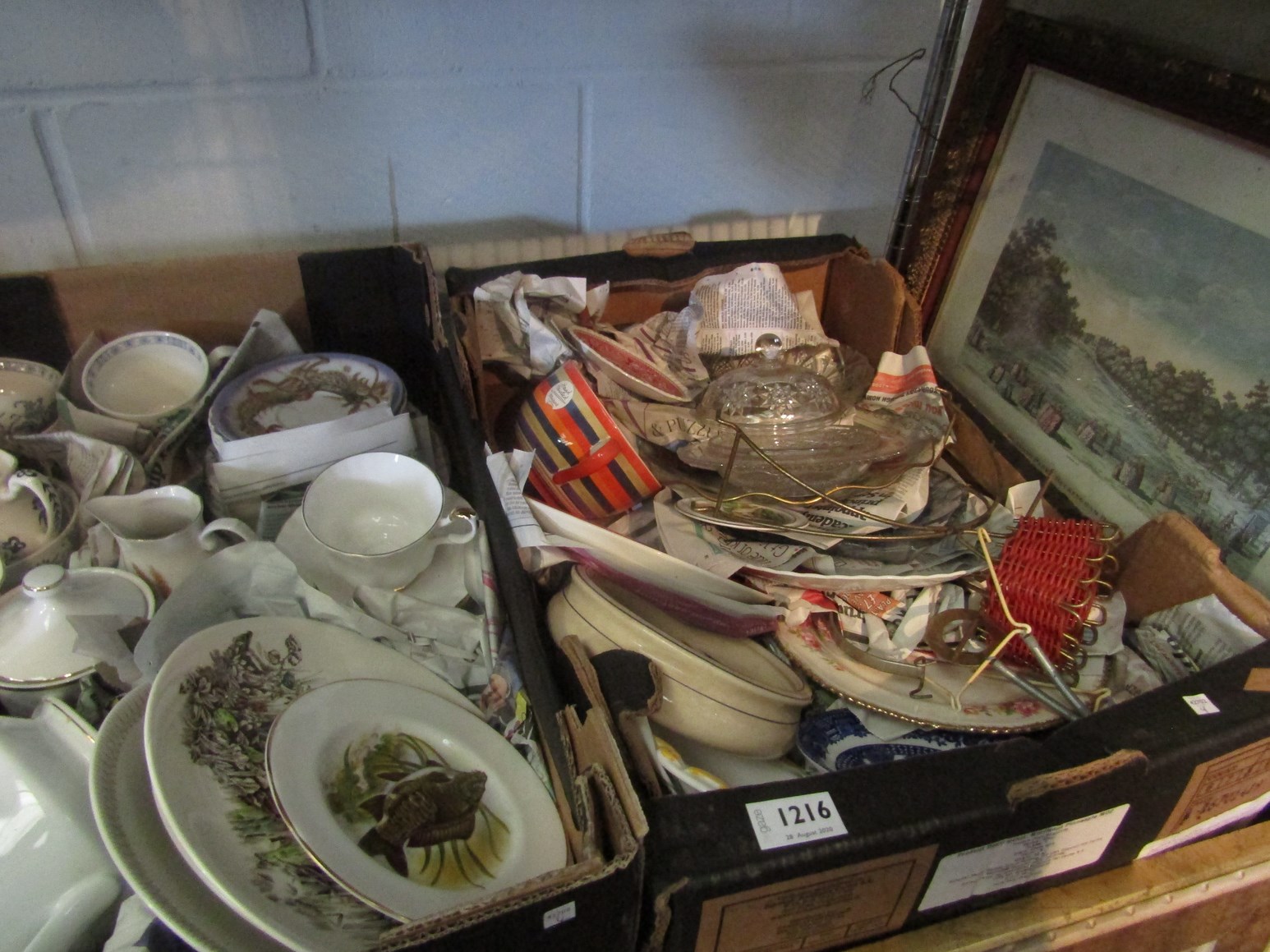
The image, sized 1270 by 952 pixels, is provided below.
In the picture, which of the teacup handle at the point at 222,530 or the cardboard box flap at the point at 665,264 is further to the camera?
the cardboard box flap at the point at 665,264

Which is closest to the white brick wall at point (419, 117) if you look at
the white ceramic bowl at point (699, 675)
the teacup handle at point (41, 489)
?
the teacup handle at point (41, 489)

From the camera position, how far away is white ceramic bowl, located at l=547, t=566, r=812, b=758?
0.58 metres

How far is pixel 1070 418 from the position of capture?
32.0 inches

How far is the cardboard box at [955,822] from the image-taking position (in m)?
0.45

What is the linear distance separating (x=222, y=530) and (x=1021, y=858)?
615mm

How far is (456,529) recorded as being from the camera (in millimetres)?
681

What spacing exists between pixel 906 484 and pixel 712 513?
0.59ft

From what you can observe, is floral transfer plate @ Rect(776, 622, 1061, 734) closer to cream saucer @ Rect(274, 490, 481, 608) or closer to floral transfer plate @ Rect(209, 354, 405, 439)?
cream saucer @ Rect(274, 490, 481, 608)

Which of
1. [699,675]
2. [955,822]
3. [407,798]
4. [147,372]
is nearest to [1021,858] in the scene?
[955,822]

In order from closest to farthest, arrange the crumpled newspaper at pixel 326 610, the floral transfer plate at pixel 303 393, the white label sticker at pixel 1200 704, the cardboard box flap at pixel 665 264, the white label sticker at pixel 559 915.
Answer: the white label sticker at pixel 559 915, the white label sticker at pixel 1200 704, the crumpled newspaper at pixel 326 610, the floral transfer plate at pixel 303 393, the cardboard box flap at pixel 665 264

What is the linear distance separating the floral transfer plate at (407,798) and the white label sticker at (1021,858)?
0.78 feet

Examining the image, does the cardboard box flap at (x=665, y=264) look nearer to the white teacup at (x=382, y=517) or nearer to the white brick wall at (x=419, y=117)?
the white brick wall at (x=419, y=117)

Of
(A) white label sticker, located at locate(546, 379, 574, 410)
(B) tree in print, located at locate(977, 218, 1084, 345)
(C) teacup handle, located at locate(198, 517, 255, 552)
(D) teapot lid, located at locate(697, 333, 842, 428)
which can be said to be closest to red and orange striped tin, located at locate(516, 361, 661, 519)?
(A) white label sticker, located at locate(546, 379, 574, 410)

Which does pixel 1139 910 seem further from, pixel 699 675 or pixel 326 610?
pixel 326 610
